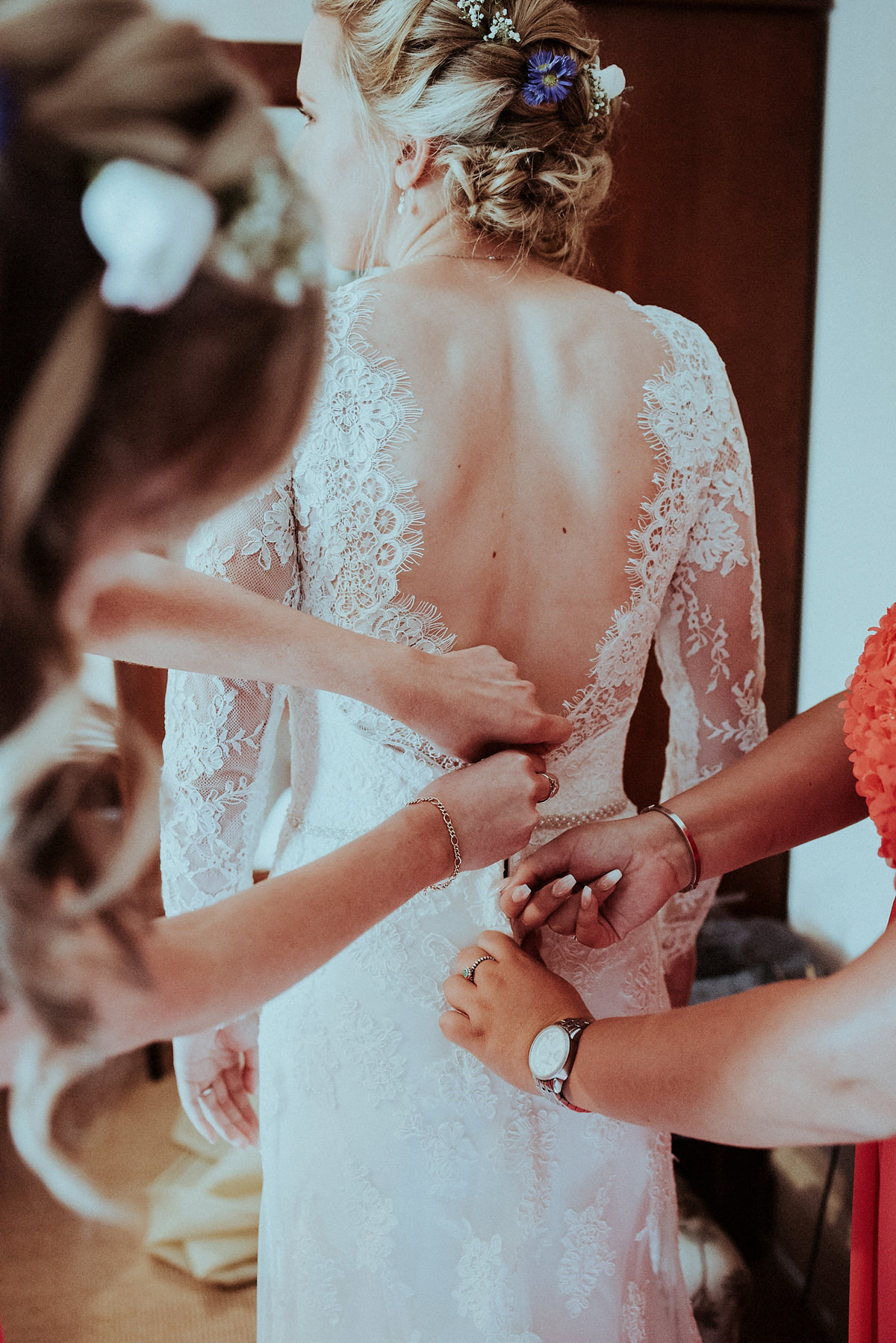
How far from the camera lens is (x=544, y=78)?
1032 mm

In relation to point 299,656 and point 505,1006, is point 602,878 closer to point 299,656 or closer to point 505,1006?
point 505,1006

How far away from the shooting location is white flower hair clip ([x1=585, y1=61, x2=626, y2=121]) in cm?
110

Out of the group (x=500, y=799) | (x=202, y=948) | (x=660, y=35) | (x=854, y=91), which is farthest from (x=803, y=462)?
(x=202, y=948)

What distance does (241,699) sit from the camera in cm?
114

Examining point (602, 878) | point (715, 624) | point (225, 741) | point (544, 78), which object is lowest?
point (602, 878)

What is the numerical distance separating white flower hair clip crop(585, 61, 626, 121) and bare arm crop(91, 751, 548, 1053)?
28.3 inches

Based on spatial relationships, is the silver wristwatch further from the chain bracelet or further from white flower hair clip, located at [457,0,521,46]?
white flower hair clip, located at [457,0,521,46]

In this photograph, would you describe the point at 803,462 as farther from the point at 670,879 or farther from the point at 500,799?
the point at 500,799

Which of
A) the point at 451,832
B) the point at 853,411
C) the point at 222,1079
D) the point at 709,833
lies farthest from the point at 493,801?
the point at 853,411

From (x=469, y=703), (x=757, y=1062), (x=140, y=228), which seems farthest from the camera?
(x=469, y=703)

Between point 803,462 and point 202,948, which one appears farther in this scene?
point 803,462

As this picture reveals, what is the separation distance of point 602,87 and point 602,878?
84cm

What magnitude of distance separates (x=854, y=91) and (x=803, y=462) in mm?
723

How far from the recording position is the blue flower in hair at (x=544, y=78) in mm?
1031
